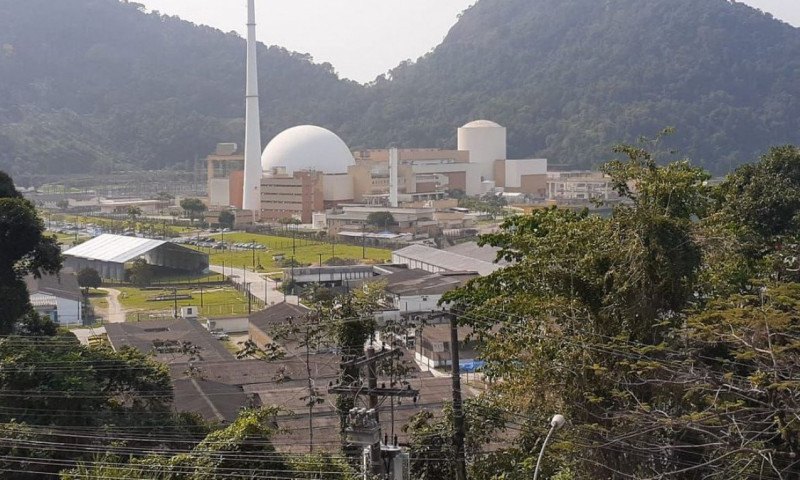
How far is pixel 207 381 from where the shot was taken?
1163cm

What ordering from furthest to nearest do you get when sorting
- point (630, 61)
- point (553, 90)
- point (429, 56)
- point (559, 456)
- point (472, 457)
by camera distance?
point (429, 56), point (630, 61), point (553, 90), point (472, 457), point (559, 456)

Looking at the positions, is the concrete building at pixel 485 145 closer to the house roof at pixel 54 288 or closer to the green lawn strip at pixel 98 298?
the green lawn strip at pixel 98 298

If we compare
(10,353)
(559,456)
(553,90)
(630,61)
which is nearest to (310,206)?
(10,353)

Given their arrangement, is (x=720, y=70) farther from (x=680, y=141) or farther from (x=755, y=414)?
(x=755, y=414)

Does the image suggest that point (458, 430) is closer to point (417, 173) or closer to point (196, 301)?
point (196, 301)

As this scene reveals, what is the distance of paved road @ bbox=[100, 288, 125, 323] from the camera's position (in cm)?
1865

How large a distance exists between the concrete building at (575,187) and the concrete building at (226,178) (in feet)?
41.6

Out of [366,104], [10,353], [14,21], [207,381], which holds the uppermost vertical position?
[14,21]

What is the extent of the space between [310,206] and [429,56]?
5924 centimetres

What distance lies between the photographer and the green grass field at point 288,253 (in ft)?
85.7

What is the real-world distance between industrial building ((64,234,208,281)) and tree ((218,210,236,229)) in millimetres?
11023

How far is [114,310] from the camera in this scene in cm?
1977

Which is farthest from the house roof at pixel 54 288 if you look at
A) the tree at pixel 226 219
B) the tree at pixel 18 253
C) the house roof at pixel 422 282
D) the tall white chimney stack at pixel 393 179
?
the tall white chimney stack at pixel 393 179

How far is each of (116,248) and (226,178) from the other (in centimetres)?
1996
